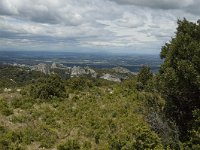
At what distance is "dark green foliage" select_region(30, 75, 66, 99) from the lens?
105ft

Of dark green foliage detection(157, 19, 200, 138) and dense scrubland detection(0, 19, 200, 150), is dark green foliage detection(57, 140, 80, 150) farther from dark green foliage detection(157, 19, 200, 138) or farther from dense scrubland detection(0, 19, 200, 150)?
dark green foliage detection(157, 19, 200, 138)

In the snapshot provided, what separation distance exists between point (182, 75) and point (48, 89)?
15.9m

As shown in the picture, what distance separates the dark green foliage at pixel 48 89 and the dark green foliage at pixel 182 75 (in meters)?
13.0

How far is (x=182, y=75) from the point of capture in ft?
68.8

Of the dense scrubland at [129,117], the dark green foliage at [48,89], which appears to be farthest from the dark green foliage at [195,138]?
the dark green foliage at [48,89]

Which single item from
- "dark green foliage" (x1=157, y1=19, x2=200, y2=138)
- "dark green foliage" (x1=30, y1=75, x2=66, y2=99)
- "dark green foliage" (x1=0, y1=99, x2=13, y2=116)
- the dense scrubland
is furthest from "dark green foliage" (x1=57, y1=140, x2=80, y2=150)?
"dark green foliage" (x1=30, y1=75, x2=66, y2=99)

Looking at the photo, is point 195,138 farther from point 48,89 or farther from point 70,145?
point 48,89

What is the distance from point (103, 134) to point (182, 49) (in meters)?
7.90

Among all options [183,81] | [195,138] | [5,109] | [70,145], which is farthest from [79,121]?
[195,138]

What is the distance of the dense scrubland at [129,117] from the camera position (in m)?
19.3

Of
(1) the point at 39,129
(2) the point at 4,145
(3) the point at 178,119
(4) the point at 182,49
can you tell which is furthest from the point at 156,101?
(2) the point at 4,145

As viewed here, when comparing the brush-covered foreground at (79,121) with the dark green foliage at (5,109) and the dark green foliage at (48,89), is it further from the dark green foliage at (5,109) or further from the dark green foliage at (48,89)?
the dark green foliage at (48,89)

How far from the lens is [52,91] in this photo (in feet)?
109

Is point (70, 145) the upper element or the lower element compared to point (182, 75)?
lower
